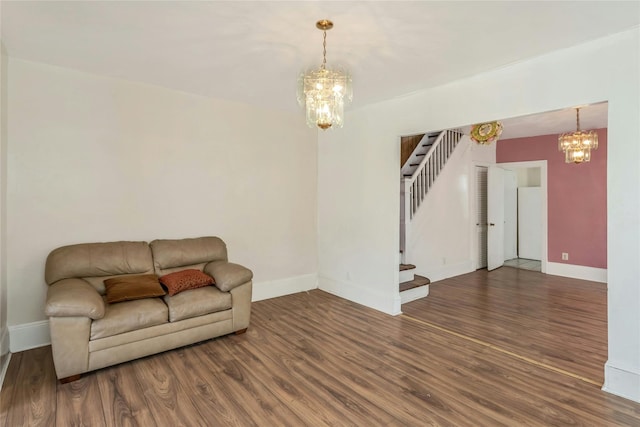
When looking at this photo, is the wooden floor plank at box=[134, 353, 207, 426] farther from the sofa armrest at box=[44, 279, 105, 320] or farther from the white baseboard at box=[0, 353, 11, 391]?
the white baseboard at box=[0, 353, 11, 391]

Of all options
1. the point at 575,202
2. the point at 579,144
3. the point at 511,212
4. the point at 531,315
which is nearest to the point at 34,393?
the point at 531,315

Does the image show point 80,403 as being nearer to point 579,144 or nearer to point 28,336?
point 28,336

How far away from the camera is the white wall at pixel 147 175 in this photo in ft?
10.4

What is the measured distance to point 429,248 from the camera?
568cm

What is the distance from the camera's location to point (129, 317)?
2.80 meters

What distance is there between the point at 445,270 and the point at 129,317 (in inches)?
197

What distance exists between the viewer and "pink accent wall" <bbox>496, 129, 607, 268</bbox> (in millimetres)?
5742

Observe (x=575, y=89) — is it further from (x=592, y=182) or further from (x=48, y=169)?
(x=48, y=169)

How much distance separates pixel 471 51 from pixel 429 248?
355 centimetres

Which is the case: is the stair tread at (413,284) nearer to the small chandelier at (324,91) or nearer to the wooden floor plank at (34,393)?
the small chandelier at (324,91)

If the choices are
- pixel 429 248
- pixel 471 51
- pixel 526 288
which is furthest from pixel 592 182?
pixel 471 51

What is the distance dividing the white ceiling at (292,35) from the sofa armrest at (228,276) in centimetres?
202

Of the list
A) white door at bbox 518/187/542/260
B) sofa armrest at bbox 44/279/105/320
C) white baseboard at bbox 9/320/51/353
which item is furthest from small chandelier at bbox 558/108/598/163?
white baseboard at bbox 9/320/51/353

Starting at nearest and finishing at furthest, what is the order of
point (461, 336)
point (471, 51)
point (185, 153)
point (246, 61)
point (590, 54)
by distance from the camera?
point (590, 54)
point (471, 51)
point (246, 61)
point (461, 336)
point (185, 153)
